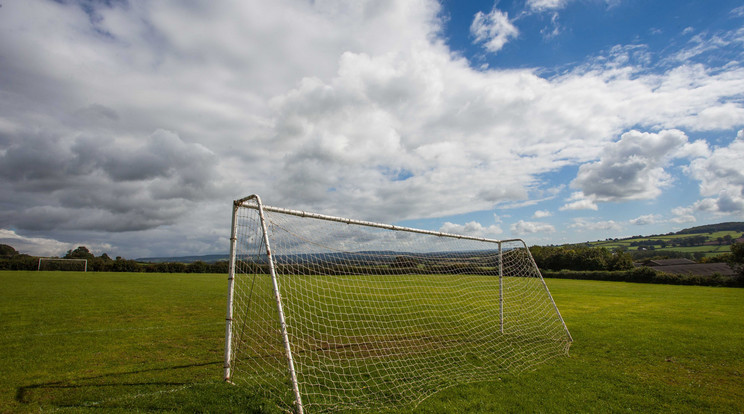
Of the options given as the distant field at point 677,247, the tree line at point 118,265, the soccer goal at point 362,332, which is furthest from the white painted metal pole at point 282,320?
the distant field at point 677,247

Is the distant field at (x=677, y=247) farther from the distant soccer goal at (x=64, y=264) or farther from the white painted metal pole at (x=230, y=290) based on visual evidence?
the distant soccer goal at (x=64, y=264)

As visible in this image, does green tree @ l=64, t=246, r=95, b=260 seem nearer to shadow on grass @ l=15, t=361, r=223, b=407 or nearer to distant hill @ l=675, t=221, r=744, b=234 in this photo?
shadow on grass @ l=15, t=361, r=223, b=407

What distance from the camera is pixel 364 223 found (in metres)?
5.92

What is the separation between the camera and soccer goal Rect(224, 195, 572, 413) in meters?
4.48

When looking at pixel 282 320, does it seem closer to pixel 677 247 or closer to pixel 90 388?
pixel 90 388

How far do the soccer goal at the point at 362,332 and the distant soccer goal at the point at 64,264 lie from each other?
1436 inches

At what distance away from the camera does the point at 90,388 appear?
4422 millimetres

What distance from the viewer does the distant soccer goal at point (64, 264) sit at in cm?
3328

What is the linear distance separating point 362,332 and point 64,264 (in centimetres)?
4136

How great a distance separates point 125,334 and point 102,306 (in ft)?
16.3

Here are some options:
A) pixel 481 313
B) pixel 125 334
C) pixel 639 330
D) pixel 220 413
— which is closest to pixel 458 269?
pixel 481 313

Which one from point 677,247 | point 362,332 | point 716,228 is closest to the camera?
point 362,332

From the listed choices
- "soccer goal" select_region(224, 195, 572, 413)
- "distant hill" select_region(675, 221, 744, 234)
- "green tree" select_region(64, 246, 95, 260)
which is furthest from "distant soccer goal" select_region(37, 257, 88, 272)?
"distant hill" select_region(675, 221, 744, 234)

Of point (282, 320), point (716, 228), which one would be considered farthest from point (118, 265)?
point (716, 228)
